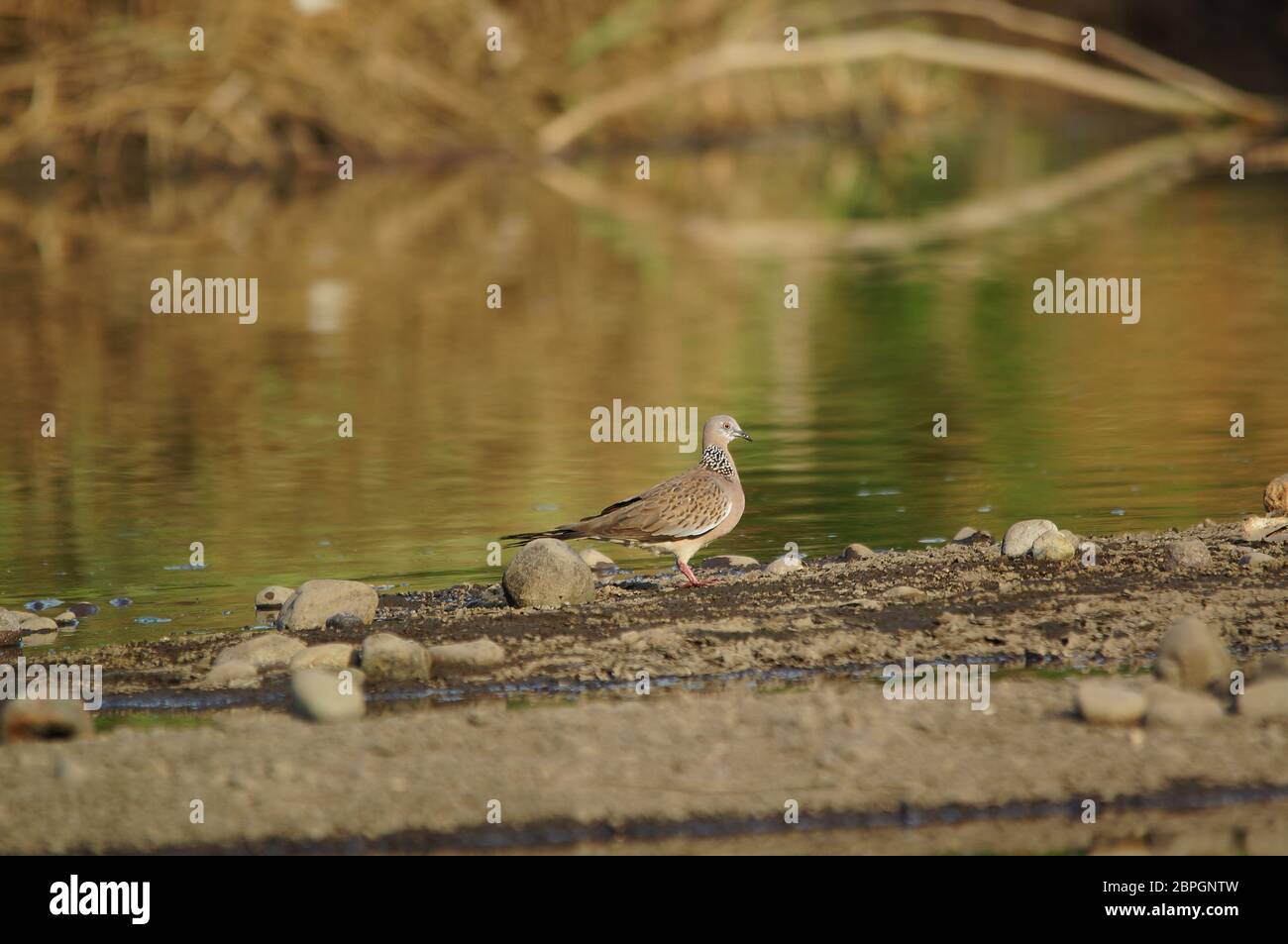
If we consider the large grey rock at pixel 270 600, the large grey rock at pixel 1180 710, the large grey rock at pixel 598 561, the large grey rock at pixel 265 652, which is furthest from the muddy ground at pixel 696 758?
the large grey rock at pixel 598 561

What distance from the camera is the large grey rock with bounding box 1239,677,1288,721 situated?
677 centimetres

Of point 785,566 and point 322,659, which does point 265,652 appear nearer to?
point 322,659

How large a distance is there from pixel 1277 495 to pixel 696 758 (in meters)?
4.25

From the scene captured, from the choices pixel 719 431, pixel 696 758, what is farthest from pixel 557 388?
pixel 696 758

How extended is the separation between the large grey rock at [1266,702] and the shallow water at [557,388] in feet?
11.3

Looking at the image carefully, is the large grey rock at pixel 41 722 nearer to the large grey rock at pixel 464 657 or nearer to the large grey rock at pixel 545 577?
the large grey rock at pixel 464 657

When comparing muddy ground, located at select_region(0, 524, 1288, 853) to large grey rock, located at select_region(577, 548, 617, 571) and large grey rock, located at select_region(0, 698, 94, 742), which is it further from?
large grey rock, located at select_region(577, 548, 617, 571)

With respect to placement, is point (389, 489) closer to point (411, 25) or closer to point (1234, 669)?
point (1234, 669)

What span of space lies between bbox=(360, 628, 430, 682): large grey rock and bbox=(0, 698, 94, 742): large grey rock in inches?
45.5

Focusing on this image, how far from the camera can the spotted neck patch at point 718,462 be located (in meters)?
9.55

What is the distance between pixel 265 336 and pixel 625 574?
10.4 meters

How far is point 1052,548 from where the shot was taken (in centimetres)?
912
